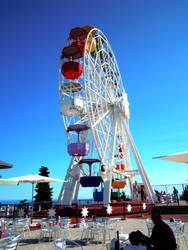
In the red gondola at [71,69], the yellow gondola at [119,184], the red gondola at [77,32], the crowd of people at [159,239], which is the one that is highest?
the red gondola at [77,32]

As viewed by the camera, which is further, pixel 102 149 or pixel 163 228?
pixel 102 149

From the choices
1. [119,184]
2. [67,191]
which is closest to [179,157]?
[67,191]

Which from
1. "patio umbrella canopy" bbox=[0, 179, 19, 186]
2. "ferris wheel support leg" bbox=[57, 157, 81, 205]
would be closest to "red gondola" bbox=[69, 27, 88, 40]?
"ferris wheel support leg" bbox=[57, 157, 81, 205]

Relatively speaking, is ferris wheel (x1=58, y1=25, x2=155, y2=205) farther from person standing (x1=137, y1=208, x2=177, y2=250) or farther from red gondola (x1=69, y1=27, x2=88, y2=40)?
person standing (x1=137, y1=208, x2=177, y2=250)

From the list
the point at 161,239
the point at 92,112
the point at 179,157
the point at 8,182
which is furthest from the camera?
the point at 92,112

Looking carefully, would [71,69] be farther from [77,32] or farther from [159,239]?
[159,239]

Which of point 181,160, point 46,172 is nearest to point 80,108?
point 181,160

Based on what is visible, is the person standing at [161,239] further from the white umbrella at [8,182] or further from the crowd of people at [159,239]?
the white umbrella at [8,182]

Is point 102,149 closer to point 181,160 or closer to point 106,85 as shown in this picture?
point 106,85

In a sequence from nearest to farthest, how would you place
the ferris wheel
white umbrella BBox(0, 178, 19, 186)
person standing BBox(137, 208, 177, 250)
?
person standing BBox(137, 208, 177, 250) → white umbrella BBox(0, 178, 19, 186) → the ferris wheel

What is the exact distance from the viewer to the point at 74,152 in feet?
59.0

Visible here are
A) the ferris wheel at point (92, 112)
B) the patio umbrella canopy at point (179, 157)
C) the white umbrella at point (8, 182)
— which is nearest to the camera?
the patio umbrella canopy at point (179, 157)

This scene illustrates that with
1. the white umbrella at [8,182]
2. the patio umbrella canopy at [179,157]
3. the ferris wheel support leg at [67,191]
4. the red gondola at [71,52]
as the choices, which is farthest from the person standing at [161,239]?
the red gondola at [71,52]

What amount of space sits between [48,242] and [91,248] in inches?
62.8
